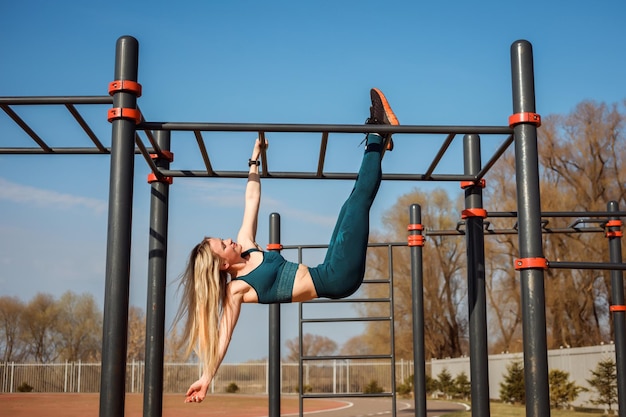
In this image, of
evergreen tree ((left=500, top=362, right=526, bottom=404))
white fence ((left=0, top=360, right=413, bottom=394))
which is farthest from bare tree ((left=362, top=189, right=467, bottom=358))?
evergreen tree ((left=500, top=362, right=526, bottom=404))

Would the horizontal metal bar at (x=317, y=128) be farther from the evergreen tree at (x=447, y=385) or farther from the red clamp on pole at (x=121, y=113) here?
the evergreen tree at (x=447, y=385)

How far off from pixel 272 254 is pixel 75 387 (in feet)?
102

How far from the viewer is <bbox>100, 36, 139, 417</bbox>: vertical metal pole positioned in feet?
10.7

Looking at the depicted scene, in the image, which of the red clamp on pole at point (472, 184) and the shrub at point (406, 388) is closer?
the red clamp on pole at point (472, 184)

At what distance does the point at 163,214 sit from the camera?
189 inches

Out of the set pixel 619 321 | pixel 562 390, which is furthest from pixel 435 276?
pixel 619 321

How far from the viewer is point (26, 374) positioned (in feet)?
105

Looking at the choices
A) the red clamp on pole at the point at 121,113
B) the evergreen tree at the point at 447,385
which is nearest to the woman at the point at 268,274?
the red clamp on pole at the point at 121,113

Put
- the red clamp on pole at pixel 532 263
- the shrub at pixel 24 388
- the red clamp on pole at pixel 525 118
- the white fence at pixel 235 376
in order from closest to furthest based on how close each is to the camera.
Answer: the red clamp on pole at pixel 532 263, the red clamp on pole at pixel 525 118, the shrub at pixel 24 388, the white fence at pixel 235 376

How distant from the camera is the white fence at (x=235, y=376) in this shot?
3167 centimetres

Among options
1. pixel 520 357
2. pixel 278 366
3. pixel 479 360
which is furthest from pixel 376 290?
pixel 479 360

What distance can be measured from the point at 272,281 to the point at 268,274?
1.9 inches

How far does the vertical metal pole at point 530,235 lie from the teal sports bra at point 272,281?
4.37 feet

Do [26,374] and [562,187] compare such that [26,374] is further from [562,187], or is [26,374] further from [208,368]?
[208,368]
